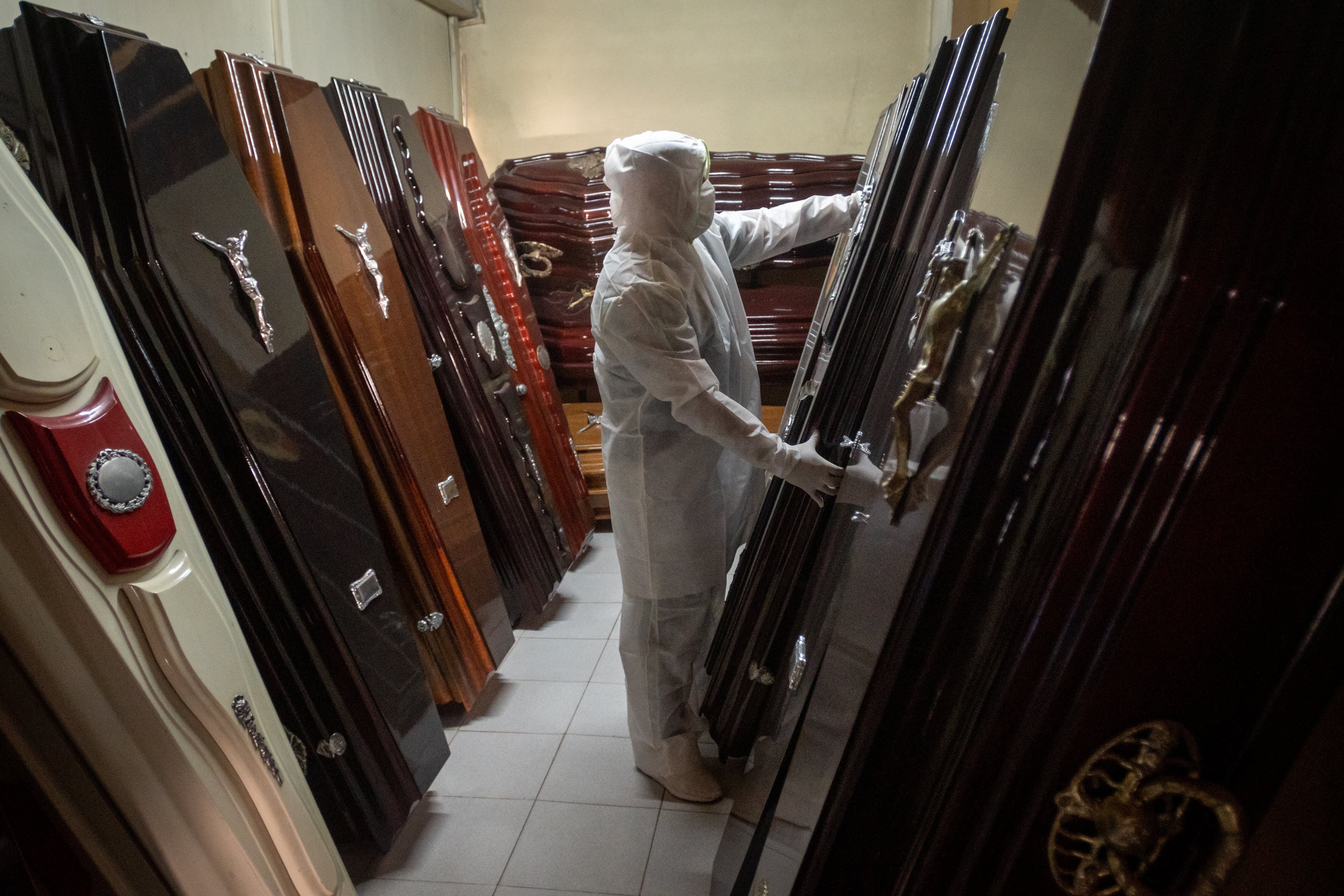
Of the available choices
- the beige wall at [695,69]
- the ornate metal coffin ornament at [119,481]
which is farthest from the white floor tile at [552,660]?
the beige wall at [695,69]

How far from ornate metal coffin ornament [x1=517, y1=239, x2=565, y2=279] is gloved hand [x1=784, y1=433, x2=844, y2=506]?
2489 millimetres

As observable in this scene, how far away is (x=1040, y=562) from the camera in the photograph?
1.62ft

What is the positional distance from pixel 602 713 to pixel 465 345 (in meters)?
1.26

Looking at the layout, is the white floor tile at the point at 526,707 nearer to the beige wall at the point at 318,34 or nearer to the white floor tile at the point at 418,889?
the white floor tile at the point at 418,889

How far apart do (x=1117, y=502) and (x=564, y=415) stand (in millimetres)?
2917

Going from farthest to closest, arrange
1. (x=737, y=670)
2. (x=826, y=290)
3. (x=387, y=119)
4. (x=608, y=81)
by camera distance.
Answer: (x=608, y=81), (x=387, y=119), (x=826, y=290), (x=737, y=670)

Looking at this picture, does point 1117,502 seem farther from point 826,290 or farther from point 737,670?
point 826,290

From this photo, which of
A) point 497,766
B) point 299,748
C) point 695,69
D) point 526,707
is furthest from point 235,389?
point 695,69

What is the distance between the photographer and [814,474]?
4.64 ft

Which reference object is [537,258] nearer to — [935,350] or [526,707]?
[526,707]

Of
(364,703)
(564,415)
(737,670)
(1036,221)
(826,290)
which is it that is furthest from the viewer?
(564,415)

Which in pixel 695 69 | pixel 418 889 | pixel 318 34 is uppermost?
pixel 695 69

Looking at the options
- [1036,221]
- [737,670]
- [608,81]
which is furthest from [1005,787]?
[608,81]

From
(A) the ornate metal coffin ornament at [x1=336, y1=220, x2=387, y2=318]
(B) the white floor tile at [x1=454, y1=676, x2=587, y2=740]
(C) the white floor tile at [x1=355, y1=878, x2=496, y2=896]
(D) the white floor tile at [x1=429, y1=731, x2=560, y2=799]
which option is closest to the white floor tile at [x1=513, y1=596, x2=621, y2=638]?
(B) the white floor tile at [x1=454, y1=676, x2=587, y2=740]
